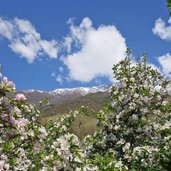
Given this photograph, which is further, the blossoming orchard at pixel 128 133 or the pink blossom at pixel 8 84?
the blossoming orchard at pixel 128 133

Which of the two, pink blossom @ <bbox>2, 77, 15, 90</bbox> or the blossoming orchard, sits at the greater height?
the blossoming orchard

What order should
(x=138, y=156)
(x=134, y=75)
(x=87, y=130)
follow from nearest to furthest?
(x=138, y=156) → (x=134, y=75) → (x=87, y=130)

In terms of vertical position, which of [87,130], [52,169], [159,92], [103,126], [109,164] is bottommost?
[52,169]

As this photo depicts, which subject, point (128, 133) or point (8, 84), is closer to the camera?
point (8, 84)

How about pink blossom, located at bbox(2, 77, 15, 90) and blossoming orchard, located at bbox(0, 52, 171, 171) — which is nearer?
pink blossom, located at bbox(2, 77, 15, 90)

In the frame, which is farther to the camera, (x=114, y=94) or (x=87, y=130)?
(x=87, y=130)

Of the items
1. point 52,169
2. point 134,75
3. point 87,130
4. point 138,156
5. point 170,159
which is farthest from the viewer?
point 87,130

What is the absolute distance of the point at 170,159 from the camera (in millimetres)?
11633

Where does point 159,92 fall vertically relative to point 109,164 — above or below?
above

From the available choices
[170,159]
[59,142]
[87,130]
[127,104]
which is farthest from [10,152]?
[87,130]

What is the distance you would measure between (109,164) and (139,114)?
4.73 metres

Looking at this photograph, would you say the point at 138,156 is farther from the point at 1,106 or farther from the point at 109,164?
the point at 1,106

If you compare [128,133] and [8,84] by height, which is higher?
[128,133]

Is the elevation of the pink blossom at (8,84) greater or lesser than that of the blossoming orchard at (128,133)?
lesser
